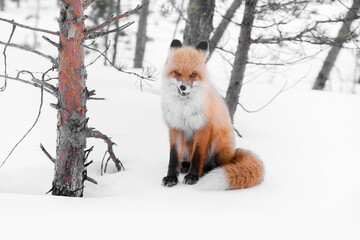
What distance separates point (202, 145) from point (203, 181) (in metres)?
0.37

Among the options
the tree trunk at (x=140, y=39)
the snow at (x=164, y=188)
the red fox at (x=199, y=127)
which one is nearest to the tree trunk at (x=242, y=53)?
the snow at (x=164, y=188)

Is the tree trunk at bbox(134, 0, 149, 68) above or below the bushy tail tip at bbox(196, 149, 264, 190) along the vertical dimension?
above

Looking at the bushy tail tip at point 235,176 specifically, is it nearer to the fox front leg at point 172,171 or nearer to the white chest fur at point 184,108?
the fox front leg at point 172,171

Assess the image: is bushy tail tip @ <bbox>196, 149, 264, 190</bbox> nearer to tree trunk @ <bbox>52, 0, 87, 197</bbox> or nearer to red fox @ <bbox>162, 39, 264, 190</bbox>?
red fox @ <bbox>162, 39, 264, 190</bbox>

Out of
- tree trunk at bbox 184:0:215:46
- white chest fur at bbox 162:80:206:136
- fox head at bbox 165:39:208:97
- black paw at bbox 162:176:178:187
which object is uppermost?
tree trunk at bbox 184:0:215:46

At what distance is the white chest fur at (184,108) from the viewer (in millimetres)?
3549

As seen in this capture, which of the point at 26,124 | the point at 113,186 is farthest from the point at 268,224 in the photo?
the point at 26,124

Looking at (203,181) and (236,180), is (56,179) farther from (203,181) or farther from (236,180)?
(236,180)

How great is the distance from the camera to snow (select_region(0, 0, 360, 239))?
2.42m

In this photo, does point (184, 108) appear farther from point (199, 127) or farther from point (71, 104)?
point (71, 104)

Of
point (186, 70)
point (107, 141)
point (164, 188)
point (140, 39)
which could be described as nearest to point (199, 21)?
point (186, 70)

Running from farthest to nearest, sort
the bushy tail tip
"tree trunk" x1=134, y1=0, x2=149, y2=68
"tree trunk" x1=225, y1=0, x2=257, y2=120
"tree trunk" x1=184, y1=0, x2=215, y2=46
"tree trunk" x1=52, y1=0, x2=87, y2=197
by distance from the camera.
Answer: "tree trunk" x1=134, y1=0, x2=149, y2=68 → "tree trunk" x1=184, y1=0, x2=215, y2=46 → "tree trunk" x1=225, y1=0, x2=257, y2=120 → the bushy tail tip → "tree trunk" x1=52, y1=0, x2=87, y2=197

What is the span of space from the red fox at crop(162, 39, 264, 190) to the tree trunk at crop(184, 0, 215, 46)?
2167 millimetres

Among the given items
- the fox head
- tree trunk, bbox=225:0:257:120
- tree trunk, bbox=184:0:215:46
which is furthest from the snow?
tree trunk, bbox=184:0:215:46
